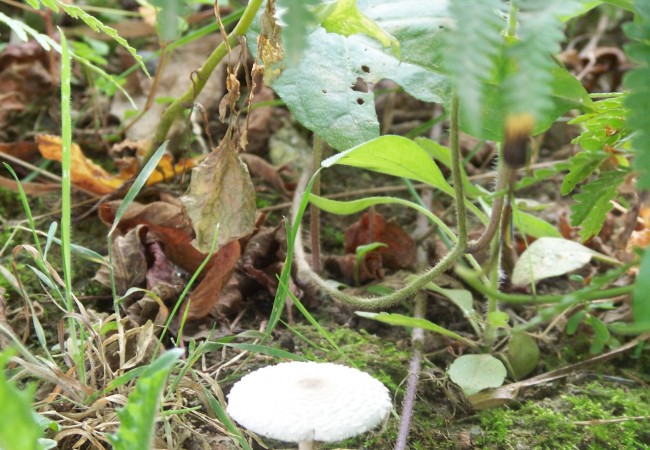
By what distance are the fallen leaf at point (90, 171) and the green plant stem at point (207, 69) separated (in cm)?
13

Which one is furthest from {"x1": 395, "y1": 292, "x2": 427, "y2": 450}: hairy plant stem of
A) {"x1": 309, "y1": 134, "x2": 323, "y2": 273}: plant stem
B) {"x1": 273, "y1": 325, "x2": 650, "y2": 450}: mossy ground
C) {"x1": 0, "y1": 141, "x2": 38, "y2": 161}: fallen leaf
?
{"x1": 0, "y1": 141, "x2": 38, "y2": 161}: fallen leaf

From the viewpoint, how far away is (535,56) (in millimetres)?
605

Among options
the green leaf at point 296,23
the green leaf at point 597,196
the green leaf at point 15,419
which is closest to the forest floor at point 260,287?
the green leaf at point 597,196

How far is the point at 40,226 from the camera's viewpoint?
Answer: 175cm

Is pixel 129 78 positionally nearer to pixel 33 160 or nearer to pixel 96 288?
pixel 33 160

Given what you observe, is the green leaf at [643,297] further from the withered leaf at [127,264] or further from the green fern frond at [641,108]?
the withered leaf at [127,264]

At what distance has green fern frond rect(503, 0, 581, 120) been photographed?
58cm

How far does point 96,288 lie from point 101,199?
27 centimetres

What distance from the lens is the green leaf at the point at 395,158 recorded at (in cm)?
121

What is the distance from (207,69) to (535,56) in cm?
100

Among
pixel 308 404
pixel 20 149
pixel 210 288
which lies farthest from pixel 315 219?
pixel 20 149

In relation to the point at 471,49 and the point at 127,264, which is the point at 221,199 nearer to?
the point at 127,264

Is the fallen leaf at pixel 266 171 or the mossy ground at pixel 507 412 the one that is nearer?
the mossy ground at pixel 507 412

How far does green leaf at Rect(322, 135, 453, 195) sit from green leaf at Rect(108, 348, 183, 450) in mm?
484
